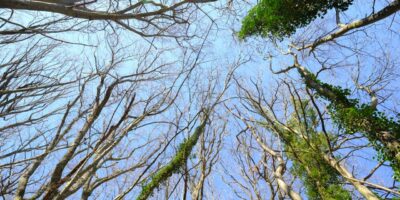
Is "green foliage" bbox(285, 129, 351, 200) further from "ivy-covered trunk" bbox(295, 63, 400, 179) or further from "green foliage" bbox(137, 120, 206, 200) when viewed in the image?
"green foliage" bbox(137, 120, 206, 200)

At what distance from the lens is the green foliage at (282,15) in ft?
27.7

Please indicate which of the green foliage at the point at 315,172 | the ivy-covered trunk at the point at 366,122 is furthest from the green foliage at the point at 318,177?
the ivy-covered trunk at the point at 366,122

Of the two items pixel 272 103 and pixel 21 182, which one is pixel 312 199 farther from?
pixel 21 182

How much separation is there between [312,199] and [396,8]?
6.91 metres

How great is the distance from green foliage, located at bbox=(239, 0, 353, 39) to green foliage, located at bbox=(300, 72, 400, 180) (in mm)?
2200

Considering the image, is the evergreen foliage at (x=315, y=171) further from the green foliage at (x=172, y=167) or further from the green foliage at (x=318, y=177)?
the green foliage at (x=172, y=167)

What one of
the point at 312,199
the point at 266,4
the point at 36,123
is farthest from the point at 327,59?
the point at 36,123

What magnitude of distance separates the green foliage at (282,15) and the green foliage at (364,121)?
2.20 metres

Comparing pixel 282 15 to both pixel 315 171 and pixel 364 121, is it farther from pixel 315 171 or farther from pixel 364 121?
pixel 315 171

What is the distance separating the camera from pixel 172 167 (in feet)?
29.7

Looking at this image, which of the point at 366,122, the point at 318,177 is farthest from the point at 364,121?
the point at 318,177

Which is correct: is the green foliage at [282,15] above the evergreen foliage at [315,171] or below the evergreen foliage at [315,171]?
above

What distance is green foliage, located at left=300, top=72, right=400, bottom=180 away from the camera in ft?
24.8

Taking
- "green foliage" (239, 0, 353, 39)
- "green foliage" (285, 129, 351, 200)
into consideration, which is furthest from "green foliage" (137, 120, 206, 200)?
"green foliage" (239, 0, 353, 39)
